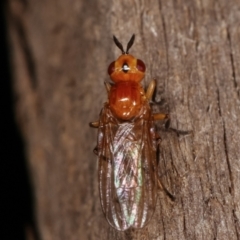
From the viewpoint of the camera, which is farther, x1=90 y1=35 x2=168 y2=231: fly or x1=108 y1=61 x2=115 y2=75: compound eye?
x1=108 y1=61 x2=115 y2=75: compound eye

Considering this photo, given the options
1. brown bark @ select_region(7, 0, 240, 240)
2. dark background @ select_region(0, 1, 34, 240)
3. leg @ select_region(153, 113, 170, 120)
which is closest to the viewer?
brown bark @ select_region(7, 0, 240, 240)

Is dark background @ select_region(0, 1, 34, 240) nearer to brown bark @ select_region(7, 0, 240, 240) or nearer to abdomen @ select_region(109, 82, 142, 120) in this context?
brown bark @ select_region(7, 0, 240, 240)

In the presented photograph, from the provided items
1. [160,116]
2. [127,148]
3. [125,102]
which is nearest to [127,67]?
[125,102]

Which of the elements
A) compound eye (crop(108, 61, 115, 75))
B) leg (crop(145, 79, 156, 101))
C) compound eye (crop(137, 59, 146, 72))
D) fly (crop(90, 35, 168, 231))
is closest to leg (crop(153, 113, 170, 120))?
fly (crop(90, 35, 168, 231))

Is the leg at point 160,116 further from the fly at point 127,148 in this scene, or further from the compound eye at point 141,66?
the compound eye at point 141,66

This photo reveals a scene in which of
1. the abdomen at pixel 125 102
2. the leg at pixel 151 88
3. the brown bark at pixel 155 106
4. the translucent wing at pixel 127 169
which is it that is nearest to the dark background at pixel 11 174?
the brown bark at pixel 155 106

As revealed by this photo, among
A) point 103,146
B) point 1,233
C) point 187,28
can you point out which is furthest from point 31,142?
point 187,28
